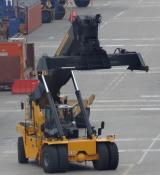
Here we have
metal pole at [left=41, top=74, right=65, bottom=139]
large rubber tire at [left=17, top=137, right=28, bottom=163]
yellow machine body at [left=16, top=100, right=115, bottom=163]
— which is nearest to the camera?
yellow machine body at [left=16, top=100, right=115, bottom=163]

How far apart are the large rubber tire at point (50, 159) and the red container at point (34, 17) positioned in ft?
142

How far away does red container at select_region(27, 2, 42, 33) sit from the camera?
74.9 meters

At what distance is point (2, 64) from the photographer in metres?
52.1

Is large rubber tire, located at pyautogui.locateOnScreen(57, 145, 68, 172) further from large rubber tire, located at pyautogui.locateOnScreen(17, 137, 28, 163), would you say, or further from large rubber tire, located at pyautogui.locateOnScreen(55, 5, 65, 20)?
large rubber tire, located at pyautogui.locateOnScreen(55, 5, 65, 20)

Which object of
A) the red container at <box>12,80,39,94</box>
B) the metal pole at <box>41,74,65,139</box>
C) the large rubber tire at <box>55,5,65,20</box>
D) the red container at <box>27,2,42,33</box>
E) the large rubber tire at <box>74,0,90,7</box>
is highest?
the metal pole at <box>41,74,65,139</box>

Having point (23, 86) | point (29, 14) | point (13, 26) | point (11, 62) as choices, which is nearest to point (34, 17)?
point (29, 14)

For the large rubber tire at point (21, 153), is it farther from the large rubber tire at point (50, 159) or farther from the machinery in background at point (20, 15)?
the machinery in background at point (20, 15)

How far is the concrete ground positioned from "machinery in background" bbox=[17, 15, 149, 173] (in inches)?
19.2

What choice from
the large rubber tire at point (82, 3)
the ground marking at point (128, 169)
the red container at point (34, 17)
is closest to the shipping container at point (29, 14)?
the red container at point (34, 17)

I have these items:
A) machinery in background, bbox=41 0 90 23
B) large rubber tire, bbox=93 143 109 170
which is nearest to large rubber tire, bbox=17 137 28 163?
large rubber tire, bbox=93 143 109 170

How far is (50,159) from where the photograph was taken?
31047 millimetres

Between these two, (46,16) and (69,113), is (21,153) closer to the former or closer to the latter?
(69,113)

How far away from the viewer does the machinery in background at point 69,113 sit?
31156 millimetres

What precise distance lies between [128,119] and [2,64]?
1112 centimetres
